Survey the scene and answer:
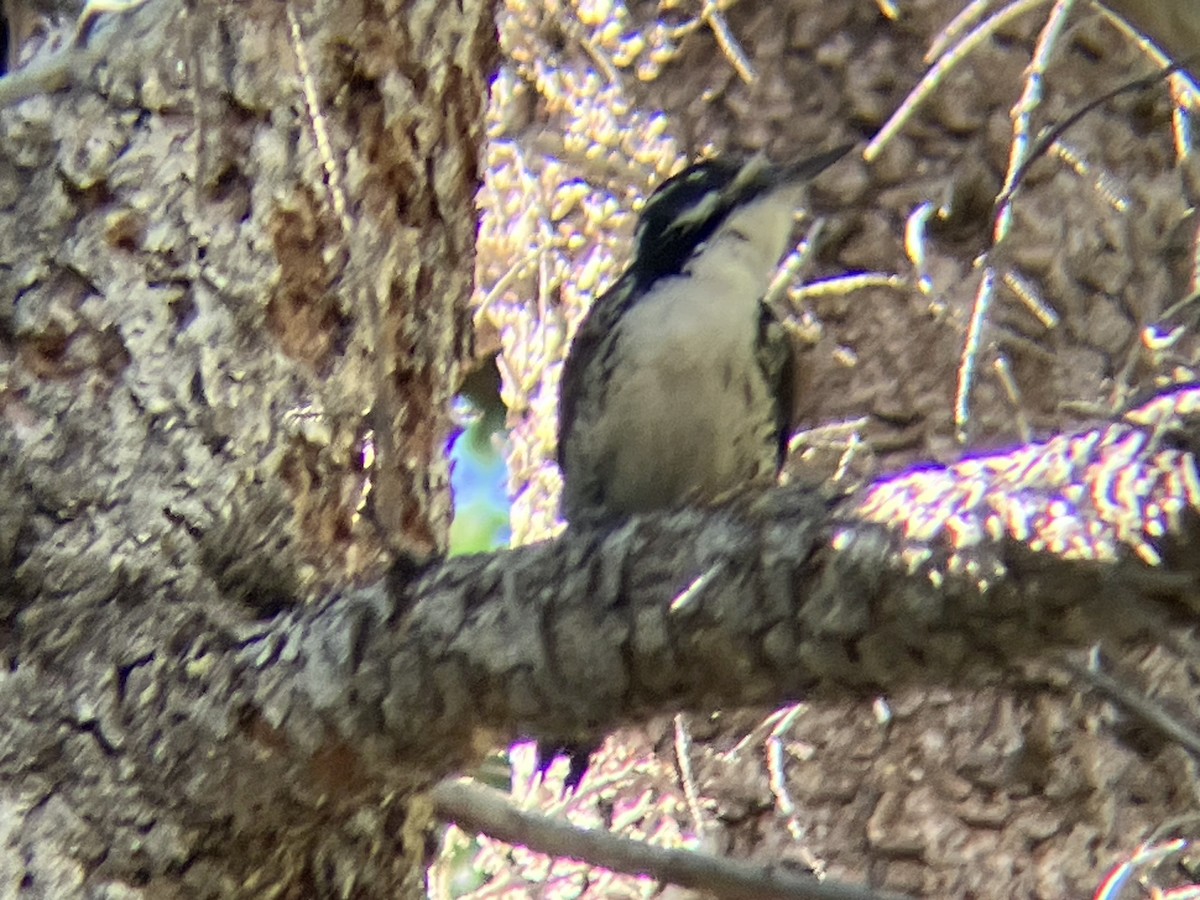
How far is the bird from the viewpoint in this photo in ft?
6.99

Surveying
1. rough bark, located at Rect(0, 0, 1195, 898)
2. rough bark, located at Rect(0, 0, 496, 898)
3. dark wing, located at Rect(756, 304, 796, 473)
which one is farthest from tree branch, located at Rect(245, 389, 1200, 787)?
dark wing, located at Rect(756, 304, 796, 473)

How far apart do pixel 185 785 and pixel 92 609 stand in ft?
0.72

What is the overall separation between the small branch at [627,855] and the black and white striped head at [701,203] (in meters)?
0.82

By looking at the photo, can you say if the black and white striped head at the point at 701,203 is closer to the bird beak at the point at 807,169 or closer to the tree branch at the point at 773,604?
the bird beak at the point at 807,169

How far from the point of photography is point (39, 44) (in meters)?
1.78

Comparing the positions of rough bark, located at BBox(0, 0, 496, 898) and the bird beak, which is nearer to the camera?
rough bark, located at BBox(0, 0, 496, 898)

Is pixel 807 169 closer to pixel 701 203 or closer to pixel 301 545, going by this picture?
pixel 701 203

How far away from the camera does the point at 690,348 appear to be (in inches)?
83.4

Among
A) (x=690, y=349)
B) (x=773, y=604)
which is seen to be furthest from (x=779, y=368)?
(x=773, y=604)

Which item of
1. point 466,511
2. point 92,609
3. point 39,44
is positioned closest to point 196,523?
point 92,609

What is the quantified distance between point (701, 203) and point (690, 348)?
243 mm

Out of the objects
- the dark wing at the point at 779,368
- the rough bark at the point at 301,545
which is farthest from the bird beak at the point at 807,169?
the rough bark at the point at 301,545

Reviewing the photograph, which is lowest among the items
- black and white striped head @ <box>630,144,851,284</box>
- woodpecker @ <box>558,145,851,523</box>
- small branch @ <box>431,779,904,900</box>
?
small branch @ <box>431,779,904,900</box>

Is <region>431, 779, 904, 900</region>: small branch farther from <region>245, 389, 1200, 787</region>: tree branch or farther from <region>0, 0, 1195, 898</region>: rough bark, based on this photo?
<region>245, 389, 1200, 787</region>: tree branch
